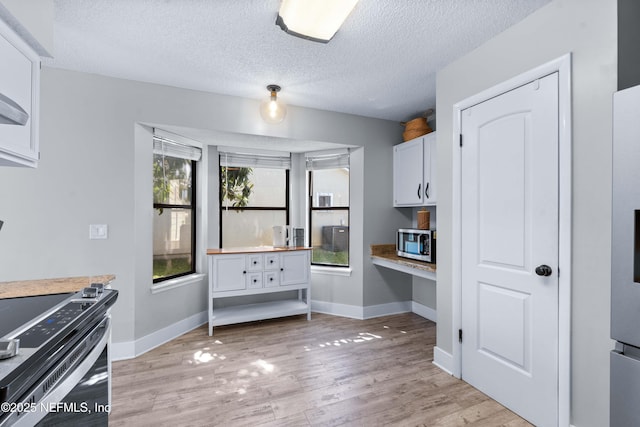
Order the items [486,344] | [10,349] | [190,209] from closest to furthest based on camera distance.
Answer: [10,349] < [486,344] < [190,209]

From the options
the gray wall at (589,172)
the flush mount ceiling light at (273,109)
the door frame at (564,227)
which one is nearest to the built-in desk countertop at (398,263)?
the door frame at (564,227)

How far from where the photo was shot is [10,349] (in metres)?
0.68

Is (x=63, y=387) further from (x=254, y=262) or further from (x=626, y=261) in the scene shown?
(x=254, y=262)

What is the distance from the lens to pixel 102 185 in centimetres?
266

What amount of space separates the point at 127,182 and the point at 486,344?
3.21m

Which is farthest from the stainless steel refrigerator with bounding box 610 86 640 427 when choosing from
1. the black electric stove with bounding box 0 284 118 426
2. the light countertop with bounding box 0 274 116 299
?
the light countertop with bounding box 0 274 116 299

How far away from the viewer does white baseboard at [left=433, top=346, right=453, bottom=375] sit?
2.44 metres

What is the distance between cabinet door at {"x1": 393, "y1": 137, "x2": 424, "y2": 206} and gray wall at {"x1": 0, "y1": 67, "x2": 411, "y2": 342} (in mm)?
1640

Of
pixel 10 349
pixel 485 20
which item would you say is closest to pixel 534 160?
pixel 485 20

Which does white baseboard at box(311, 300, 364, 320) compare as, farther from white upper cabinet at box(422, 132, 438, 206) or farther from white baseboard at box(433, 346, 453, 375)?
white upper cabinet at box(422, 132, 438, 206)

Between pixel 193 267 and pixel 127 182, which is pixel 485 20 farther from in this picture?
pixel 193 267

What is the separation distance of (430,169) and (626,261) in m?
2.24

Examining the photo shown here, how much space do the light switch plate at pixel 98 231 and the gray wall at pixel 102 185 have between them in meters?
0.03

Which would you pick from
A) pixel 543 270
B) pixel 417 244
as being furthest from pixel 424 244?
pixel 543 270
